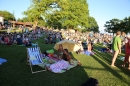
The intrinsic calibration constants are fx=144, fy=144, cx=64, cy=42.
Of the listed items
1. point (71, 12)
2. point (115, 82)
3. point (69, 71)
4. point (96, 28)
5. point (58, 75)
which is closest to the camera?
point (115, 82)

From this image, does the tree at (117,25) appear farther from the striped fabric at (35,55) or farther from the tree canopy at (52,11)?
the striped fabric at (35,55)

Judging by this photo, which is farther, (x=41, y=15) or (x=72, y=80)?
(x=41, y=15)

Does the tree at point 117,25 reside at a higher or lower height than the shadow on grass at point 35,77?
higher

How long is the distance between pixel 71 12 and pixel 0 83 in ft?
139

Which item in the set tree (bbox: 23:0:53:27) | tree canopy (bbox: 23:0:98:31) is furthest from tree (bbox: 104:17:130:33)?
tree (bbox: 23:0:53:27)

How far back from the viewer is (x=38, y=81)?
16.9 feet

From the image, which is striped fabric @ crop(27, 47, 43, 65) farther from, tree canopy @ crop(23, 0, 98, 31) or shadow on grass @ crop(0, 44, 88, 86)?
tree canopy @ crop(23, 0, 98, 31)

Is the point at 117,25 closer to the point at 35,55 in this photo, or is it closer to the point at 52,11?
the point at 52,11

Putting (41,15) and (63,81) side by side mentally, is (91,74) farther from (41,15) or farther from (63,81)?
(41,15)

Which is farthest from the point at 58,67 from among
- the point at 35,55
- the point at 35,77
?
the point at 35,77

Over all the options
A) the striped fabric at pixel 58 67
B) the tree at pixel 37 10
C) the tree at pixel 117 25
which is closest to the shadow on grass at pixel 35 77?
the striped fabric at pixel 58 67

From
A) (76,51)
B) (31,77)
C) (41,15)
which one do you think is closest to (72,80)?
(31,77)

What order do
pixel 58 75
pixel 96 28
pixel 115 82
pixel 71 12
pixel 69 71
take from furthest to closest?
pixel 96 28 → pixel 71 12 → pixel 69 71 → pixel 58 75 → pixel 115 82

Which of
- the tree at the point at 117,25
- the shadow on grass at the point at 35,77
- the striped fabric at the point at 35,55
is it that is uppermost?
the tree at the point at 117,25
